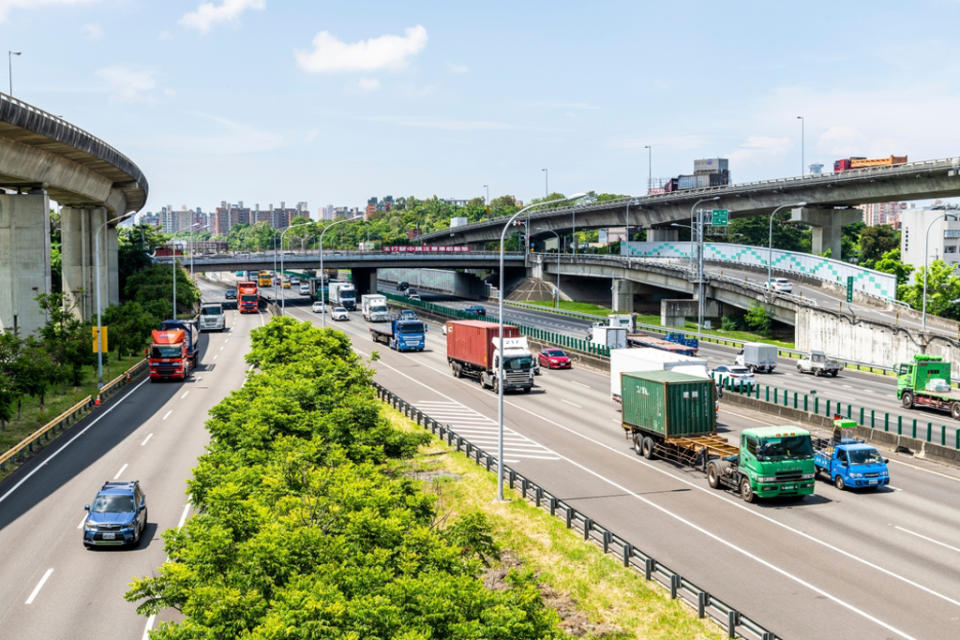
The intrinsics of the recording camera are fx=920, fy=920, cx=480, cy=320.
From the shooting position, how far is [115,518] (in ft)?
90.2

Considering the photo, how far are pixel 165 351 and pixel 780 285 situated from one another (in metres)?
64.8

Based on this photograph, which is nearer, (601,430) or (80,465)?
(80,465)

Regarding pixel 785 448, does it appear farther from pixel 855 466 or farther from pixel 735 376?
pixel 735 376

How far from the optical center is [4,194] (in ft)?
204

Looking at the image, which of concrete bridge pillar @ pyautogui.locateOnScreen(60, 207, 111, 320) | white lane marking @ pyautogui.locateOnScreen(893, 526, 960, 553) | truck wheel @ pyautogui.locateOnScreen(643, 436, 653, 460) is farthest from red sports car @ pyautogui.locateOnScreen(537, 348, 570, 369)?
concrete bridge pillar @ pyautogui.locateOnScreen(60, 207, 111, 320)

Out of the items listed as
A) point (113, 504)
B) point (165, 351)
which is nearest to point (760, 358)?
point (165, 351)

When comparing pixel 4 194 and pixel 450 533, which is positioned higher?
pixel 4 194

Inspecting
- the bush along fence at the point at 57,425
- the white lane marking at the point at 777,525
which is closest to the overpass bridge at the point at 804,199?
the white lane marking at the point at 777,525

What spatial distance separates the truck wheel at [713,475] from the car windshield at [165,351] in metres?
40.8

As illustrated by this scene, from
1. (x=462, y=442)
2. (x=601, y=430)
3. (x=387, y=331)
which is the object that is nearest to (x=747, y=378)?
(x=601, y=430)

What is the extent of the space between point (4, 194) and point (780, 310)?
2760 inches

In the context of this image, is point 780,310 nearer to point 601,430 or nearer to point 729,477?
point 601,430

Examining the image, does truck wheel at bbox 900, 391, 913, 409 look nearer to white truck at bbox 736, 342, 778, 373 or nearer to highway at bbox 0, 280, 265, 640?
white truck at bbox 736, 342, 778, 373

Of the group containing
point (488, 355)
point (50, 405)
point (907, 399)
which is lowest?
point (50, 405)
